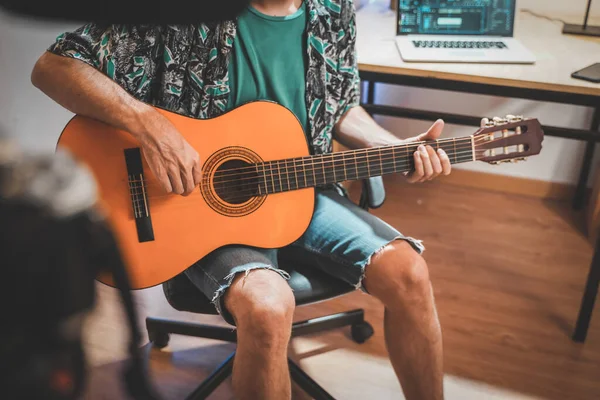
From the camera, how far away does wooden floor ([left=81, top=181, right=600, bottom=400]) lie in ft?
5.34

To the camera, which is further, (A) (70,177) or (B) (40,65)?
(B) (40,65)

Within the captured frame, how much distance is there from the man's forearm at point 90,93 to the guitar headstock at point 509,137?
0.72 metres

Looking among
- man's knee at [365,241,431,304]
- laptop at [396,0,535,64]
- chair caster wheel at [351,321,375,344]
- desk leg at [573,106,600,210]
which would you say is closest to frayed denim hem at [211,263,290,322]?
man's knee at [365,241,431,304]

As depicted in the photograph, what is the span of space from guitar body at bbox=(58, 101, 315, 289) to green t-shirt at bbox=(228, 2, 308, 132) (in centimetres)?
10

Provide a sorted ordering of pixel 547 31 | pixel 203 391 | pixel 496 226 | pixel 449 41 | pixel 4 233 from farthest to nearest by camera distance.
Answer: pixel 496 226
pixel 547 31
pixel 449 41
pixel 203 391
pixel 4 233

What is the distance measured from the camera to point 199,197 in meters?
1.21

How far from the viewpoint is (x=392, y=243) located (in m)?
1.28

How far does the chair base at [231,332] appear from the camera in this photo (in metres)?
1.49

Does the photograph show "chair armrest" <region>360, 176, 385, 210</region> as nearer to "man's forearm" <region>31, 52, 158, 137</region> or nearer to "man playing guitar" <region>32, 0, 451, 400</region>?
"man playing guitar" <region>32, 0, 451, 400</region>

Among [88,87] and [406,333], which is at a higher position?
[88,87]

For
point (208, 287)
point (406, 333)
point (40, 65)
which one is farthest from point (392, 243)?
point (40, 65)

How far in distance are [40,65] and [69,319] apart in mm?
1171

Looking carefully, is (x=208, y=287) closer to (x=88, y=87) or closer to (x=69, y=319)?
(x=88, y=87)

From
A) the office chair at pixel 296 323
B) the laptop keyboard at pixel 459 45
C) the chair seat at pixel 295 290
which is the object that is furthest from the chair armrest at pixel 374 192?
the laptop keyboard at pixel 459 45
